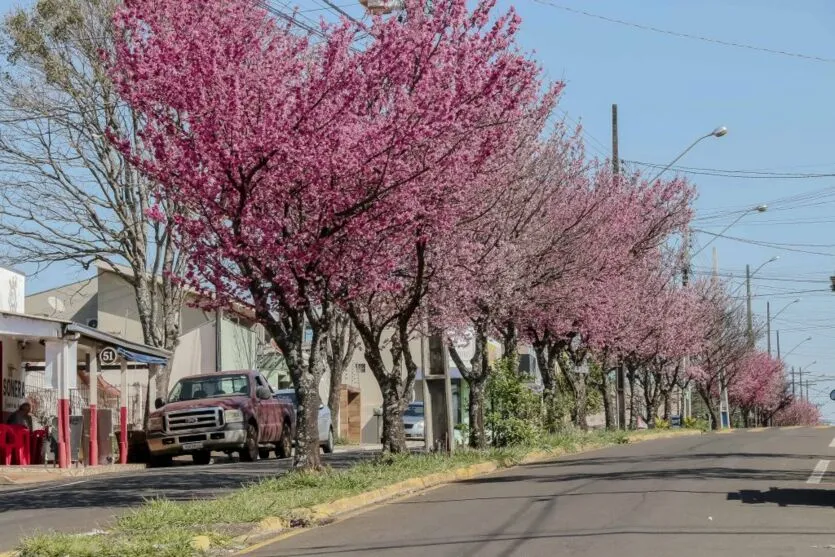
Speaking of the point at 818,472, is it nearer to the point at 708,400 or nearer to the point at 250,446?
the point at 250,446

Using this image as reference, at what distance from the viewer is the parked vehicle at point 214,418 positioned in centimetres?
2833

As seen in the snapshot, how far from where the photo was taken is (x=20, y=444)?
2839cm

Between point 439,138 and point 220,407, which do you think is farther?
point 220,407

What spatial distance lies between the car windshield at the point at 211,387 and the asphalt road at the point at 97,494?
Result: 3.38 m

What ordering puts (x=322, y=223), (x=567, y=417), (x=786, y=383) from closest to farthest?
(x=322, y=223), (x=567, y=417), (x=786, y=383)

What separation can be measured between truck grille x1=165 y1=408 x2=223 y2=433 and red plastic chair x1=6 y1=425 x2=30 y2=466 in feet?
10.4

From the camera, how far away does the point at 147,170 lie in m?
17.5

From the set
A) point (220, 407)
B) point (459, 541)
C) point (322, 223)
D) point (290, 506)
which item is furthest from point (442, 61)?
point (220, 407)

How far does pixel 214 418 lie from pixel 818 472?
13.7m

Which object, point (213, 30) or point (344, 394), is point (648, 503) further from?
point (344, 394)

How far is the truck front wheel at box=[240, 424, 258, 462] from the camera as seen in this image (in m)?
29.1

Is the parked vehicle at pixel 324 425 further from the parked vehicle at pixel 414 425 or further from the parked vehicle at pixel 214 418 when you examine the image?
the parked vehicle at pixel 414 425

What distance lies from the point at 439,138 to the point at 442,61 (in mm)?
1065

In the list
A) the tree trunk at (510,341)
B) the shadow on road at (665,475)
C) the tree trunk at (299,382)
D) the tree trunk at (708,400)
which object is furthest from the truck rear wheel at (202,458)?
the tree trunk at (708,400)
